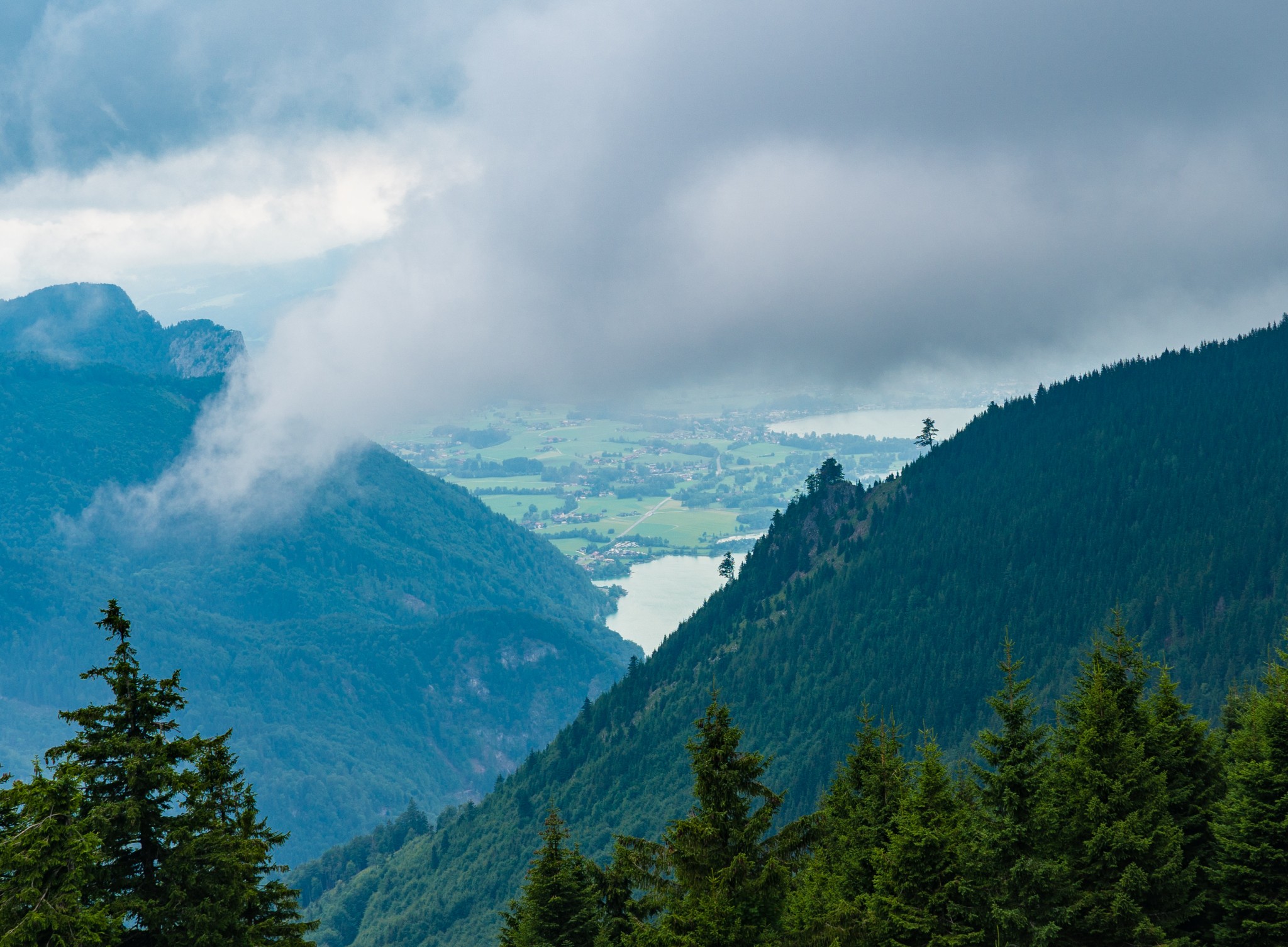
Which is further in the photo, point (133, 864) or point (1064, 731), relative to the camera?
point (1064, 731)

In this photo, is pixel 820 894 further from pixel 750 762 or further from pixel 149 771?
pixel 149 771

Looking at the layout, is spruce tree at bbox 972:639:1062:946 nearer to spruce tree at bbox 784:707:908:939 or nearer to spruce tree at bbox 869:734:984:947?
spruce tree at bbox 869:734:984:947

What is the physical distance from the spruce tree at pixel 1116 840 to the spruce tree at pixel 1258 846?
→ 1548mm

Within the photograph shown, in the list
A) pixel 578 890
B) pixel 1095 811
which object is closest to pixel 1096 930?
pixel 1095 811

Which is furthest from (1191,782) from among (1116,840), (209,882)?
(209,882)

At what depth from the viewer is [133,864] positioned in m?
44.5

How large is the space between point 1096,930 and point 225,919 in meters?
33.7

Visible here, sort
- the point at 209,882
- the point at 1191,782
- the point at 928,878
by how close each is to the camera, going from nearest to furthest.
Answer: the point at 209,882
the point at 928,878
the point at 1191,782

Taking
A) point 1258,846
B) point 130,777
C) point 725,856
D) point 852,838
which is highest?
point 130,777

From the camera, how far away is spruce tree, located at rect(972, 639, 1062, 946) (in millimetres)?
47062

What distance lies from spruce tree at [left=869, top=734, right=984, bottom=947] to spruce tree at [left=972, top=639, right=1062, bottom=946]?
94 cm

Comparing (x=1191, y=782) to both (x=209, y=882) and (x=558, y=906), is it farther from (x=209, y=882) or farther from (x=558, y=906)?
(x=209, y=882)

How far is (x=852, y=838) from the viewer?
65.3 m

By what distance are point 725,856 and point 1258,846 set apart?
827 inches
